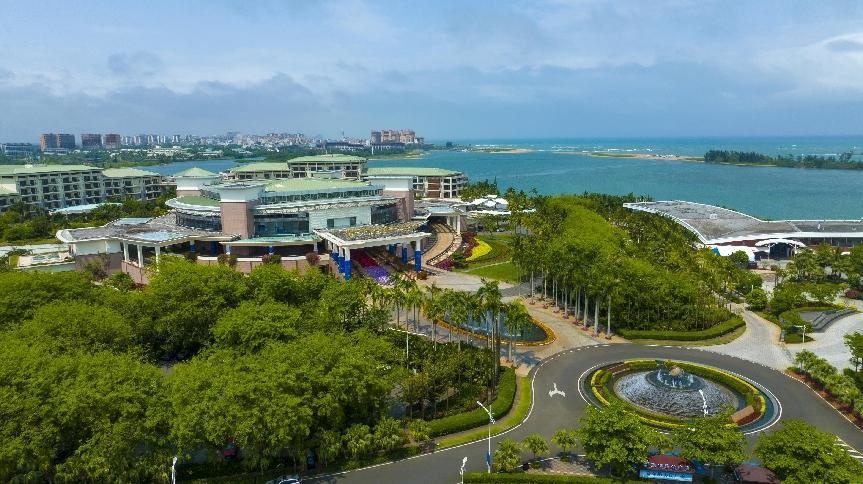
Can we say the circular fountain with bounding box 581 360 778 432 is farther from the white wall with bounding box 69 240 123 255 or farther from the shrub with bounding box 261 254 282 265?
the white wall with bounding box 69 240 123 255

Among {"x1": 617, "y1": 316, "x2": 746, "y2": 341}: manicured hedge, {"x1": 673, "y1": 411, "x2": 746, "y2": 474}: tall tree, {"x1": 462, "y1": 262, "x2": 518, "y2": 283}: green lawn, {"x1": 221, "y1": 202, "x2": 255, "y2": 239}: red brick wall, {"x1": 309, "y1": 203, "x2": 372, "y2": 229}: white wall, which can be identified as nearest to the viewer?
{"x1": 673, "y1": 411, "x2": 746, "y2": 474}: tall tree

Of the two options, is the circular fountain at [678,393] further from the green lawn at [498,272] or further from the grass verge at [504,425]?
the green lawn at [498,272]

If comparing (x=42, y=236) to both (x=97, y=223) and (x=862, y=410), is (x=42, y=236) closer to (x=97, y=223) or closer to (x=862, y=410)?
(x=97, y=223)

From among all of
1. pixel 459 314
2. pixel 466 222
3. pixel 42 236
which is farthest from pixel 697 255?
pixel 42 236

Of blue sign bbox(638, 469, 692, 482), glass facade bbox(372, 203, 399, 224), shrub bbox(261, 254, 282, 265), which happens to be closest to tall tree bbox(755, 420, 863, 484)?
blue sign bbox(638, 469, 692, 482)

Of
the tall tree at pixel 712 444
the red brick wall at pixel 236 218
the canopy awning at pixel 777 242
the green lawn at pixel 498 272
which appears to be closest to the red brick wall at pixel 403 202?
the green lawn at pixel 498 272
